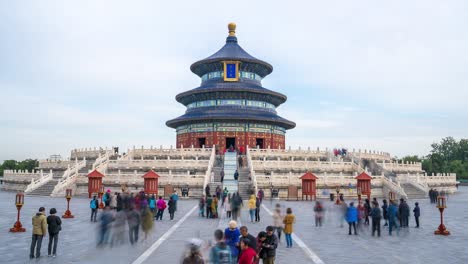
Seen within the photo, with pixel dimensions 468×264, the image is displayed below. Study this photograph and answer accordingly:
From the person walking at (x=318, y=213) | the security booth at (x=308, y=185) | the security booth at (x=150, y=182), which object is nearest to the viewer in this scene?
the person walking at (x=318, y=213)

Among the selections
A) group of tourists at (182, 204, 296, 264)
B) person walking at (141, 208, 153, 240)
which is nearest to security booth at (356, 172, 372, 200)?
person walking at (141, 208, 153, 240)

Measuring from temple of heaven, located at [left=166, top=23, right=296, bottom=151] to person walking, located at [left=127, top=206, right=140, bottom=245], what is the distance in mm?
40336

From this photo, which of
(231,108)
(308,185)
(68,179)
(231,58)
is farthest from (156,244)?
(231,58)

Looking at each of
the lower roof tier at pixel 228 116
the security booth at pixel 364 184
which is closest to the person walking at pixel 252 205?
the security booth at pixel 364 184

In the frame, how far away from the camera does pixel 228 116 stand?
182ft

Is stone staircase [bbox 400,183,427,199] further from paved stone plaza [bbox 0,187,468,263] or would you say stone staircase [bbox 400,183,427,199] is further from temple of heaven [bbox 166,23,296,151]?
temple of heaven [bbox 166,23,296,151]

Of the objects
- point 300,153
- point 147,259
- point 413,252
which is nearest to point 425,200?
point 300,153

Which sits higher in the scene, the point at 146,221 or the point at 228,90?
the point at 228,90

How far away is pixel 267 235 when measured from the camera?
884 centimetres

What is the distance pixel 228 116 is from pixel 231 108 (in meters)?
2.75

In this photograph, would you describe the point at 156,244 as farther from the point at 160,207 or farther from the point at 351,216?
the point at 351,216

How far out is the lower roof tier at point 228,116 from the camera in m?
55.8

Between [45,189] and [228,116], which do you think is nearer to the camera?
[45,189]

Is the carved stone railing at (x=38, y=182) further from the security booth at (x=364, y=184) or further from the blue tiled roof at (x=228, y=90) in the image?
the security booth at (x=364, y=184)
